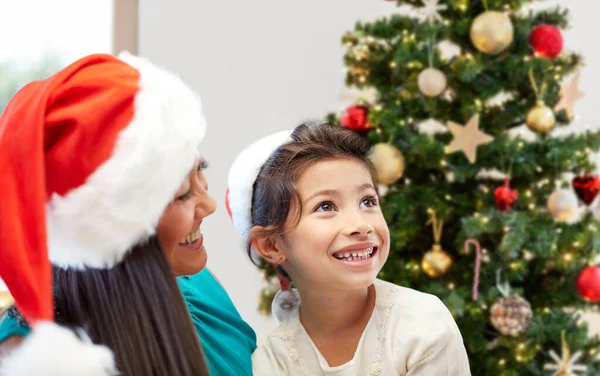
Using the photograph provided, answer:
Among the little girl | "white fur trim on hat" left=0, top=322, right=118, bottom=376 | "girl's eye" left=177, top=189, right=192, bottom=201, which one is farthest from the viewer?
the little girl

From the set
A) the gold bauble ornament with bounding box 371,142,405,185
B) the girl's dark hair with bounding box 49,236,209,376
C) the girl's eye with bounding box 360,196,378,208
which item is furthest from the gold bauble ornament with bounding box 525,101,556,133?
the girl's dark hair with bounding box 49,236,209,376

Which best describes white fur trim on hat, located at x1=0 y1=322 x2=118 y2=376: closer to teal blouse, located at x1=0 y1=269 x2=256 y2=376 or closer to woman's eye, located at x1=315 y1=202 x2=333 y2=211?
teal blouse, located at x1=0 y1=269 x2=256 y2=376

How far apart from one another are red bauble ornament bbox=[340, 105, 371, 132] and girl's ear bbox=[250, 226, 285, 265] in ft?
3.74

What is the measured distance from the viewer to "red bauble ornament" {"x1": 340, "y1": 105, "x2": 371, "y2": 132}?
2.81m

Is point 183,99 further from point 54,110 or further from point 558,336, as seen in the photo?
point 558,336

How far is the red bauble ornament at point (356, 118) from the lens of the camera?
2.81 metres

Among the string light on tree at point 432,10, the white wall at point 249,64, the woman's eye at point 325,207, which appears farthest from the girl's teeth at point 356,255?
the white wall at point 249,64

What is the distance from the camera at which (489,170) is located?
276cm

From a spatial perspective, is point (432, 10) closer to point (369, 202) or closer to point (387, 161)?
point (387, 161)

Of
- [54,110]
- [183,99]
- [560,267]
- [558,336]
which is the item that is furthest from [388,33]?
[54,110]

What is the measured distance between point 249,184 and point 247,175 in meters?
0.02

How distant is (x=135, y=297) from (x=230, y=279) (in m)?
3.03

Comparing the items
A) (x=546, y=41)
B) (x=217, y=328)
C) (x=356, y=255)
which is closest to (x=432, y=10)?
A: (x=546, y=41)

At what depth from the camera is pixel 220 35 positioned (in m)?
4.01
